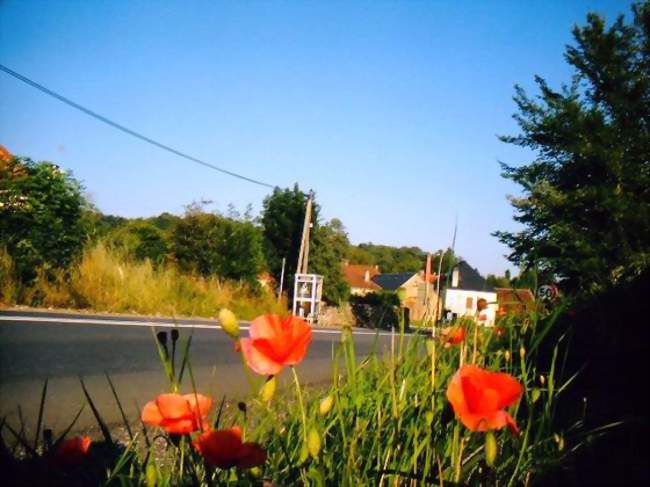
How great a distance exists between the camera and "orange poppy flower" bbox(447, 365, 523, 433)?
668 mm

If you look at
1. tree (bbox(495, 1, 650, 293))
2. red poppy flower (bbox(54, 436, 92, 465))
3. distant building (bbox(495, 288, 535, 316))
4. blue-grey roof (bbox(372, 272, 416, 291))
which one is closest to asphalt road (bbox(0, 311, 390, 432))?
distant building (bbox(495, 288, 535, 316))

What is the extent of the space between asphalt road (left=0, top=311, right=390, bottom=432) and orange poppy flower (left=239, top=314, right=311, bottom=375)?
1088mm

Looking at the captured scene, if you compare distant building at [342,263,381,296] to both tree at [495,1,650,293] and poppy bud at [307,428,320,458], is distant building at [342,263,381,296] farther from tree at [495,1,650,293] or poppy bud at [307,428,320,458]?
poppy bud at [307,428,320,458]

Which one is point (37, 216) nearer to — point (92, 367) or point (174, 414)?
point (92, 367)

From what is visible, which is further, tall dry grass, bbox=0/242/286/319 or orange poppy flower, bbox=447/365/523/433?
tall dry grass, bbox=0/242/286/319

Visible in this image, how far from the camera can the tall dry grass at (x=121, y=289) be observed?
339 inches

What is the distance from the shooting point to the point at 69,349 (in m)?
4.45

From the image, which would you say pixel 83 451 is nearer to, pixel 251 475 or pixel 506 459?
pixel 251 475

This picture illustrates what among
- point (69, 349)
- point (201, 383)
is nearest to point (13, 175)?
point (69, 349)

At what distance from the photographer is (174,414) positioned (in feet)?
2.28

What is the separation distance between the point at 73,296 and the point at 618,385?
9.84 m

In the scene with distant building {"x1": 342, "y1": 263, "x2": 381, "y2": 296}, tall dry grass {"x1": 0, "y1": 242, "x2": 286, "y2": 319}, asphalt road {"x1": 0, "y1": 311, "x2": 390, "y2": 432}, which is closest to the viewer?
asphalt road {"x1": 0, "y1": 311, "x2": 390, "y2": 432}

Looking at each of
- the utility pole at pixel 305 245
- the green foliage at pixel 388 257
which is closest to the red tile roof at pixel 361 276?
the green foliage at pixel 388 257

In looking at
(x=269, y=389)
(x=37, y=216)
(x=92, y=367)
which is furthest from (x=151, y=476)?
(x=37, y=216)
